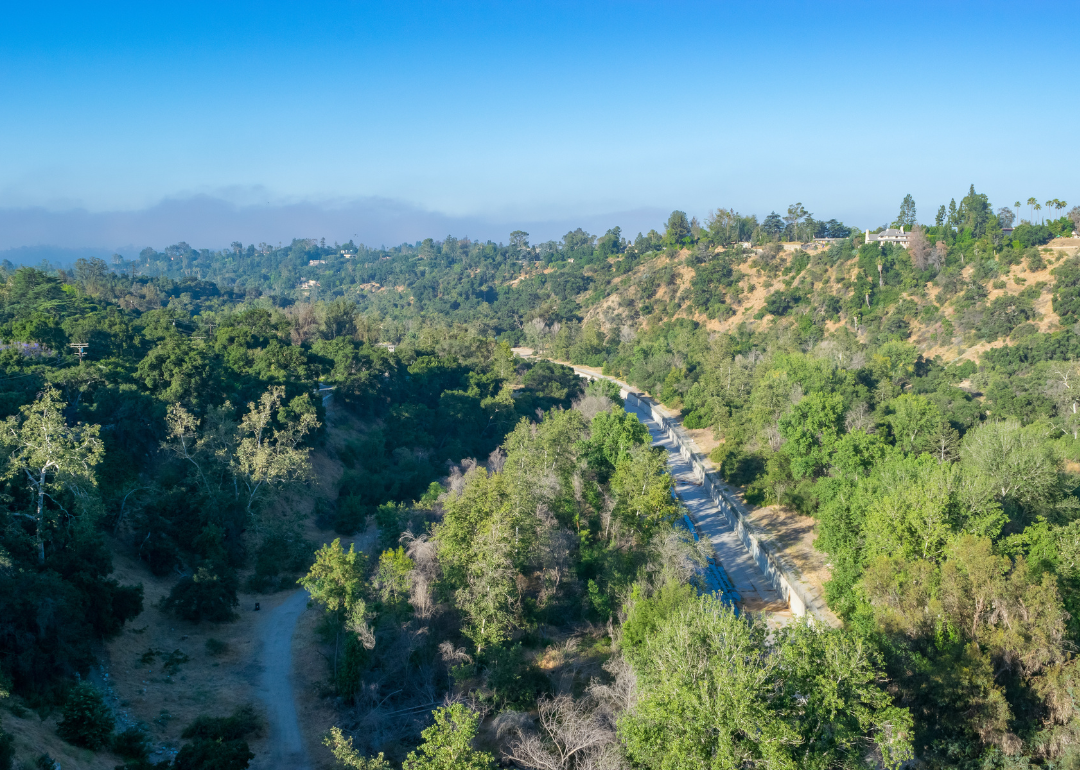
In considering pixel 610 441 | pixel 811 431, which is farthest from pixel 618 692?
pixel 811 431

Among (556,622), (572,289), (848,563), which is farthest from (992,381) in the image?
(572,289)

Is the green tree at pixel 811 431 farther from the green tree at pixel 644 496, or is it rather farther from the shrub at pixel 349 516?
the shrub at pixel 349 516

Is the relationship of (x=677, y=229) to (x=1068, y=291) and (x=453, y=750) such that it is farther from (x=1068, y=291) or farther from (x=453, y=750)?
(x=453, y=750)

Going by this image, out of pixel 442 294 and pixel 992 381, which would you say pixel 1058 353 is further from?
pixel 442 294

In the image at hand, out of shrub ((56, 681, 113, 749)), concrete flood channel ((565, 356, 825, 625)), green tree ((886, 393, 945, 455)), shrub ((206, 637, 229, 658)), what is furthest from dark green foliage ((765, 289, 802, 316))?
shrub ((56, 681, 113, 749))

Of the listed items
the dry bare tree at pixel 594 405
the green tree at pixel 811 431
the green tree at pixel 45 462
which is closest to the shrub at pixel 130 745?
the green tree at pixel 45 462
